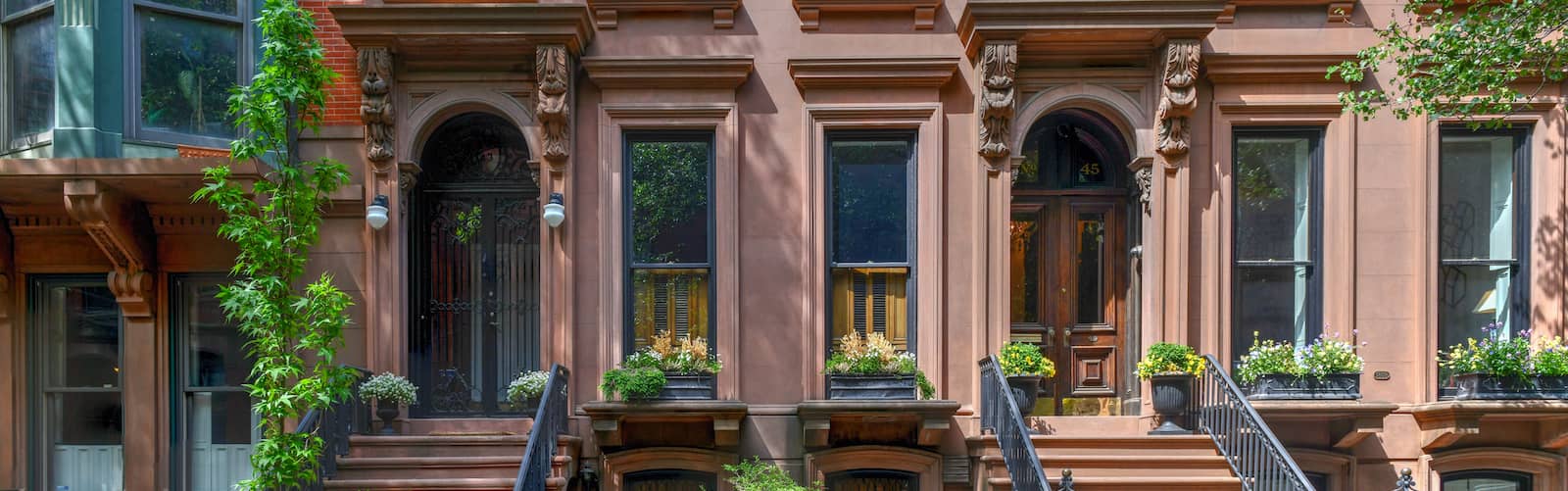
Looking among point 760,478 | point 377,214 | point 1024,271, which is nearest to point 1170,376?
point 1024,271

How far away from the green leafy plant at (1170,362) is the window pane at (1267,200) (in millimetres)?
1394

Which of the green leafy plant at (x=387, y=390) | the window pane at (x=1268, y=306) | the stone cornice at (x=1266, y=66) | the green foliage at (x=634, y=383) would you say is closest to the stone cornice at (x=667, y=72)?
the green foliage at (x=634, y=383)

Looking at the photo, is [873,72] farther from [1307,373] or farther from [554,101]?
[1307,373]

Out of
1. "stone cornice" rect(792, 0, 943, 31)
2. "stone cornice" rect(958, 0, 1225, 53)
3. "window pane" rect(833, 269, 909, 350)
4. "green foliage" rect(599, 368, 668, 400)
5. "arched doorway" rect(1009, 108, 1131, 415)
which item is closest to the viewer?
"green foliage" rect(599, 368, 668, 400)

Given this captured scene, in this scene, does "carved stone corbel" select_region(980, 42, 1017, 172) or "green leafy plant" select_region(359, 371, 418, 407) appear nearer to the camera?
"green leafy plant" select_region(359, 371, 418, 407)

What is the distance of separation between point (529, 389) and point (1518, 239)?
359 inches

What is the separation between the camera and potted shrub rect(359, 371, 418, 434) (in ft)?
33.9

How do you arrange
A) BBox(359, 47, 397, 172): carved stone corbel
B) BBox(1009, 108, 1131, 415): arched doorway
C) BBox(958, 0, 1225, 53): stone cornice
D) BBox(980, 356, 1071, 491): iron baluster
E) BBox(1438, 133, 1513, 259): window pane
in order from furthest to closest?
BBox(1009, 108, 1131, 415): arched doorway < BBox(1438, 133, 1513, 259): window pane < BBox(359, 47, 397, 172): carved stone corbel < BBox(958, 0, 1225, 53): stone cornice < BBox(980, 356, 1071, 491): iron baluster

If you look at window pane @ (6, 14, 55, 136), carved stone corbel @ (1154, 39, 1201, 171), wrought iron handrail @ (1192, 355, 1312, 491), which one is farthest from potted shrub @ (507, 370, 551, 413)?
carved stone corbel @ (1154, 39, 1201, 171)

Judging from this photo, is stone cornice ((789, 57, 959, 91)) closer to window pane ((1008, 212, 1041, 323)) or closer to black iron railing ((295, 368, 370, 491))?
window pane ((1008, 212, 1041, 323))

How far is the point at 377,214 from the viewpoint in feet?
34.0

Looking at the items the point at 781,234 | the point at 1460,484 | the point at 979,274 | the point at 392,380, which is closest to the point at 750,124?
the point at 781,234

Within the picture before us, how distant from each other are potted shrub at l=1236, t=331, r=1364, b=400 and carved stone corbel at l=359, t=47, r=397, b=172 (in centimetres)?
791

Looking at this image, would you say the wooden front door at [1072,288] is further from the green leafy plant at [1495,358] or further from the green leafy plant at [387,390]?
the green leafy plant at [387,390]
